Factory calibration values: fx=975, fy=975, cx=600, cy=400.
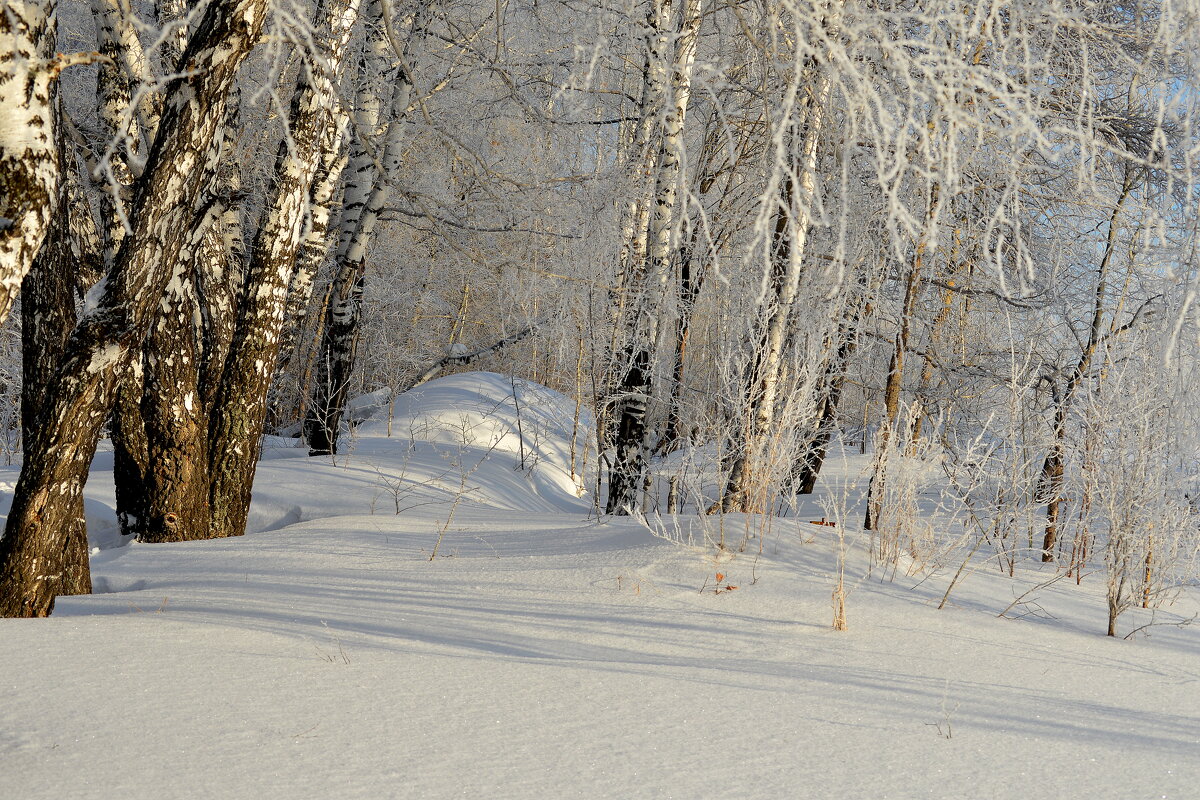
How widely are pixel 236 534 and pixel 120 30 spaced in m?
2.69

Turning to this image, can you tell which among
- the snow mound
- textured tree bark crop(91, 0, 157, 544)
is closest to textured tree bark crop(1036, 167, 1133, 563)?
the snow mound

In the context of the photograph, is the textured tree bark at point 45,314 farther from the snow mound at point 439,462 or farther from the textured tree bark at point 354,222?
the textured tree bark at point 354,222

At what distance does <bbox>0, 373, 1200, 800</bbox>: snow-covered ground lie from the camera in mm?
2205

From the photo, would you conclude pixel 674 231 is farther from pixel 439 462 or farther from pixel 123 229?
pixel 439 462

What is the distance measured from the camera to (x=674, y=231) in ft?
6.26

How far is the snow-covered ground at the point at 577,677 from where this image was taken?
2.21 m

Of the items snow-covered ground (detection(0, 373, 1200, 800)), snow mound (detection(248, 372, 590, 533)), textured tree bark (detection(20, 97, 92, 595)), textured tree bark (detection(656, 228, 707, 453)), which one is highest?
textured tree bark (detection(656, 228, 707, 453))

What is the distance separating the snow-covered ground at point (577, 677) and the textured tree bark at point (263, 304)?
62 cm

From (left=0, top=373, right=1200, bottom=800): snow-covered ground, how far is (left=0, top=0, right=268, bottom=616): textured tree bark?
35 centimetres

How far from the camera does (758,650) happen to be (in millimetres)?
3230

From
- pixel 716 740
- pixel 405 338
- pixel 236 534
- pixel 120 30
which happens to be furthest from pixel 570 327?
pixel 405 338

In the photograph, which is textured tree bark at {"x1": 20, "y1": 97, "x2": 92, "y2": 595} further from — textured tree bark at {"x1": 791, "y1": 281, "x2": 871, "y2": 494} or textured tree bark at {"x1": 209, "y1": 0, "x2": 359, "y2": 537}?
textured tree bark at {"x1": 791, "y1": 281, "x2": 871, "y2": 494}

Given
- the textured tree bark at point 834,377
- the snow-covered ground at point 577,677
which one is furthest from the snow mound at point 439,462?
the textured tree bark at point 834,377

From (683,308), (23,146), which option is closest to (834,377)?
(683,308)
